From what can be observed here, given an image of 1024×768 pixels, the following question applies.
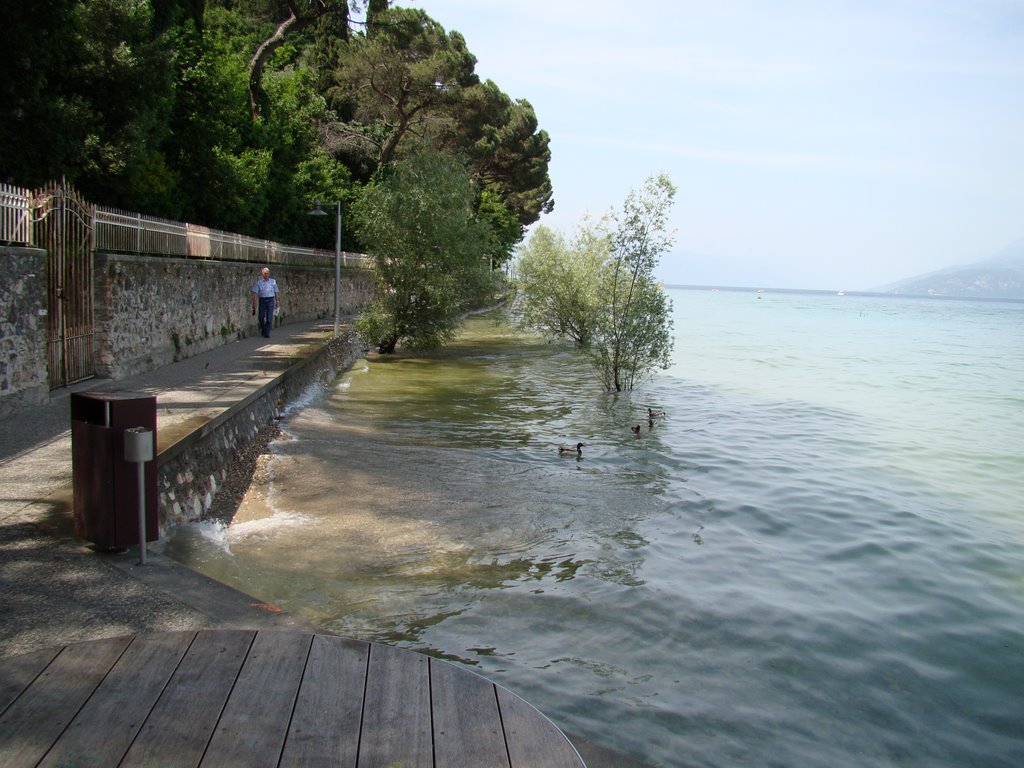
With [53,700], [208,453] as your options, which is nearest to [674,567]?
[208,453]

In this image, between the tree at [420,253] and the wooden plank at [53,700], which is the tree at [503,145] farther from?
the wooden plank at [53,700]

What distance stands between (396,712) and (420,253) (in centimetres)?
2311

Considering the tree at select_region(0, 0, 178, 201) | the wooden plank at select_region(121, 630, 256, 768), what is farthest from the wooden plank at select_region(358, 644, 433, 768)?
the tree at select_region(0, 0, 178, 201)

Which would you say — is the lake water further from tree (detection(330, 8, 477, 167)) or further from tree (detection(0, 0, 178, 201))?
tree (detection(330, 8, 477, 167))

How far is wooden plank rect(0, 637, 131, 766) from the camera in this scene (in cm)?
299

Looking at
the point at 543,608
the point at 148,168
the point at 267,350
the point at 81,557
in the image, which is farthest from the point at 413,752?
the point at 148,168

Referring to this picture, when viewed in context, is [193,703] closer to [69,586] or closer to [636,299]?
[69,586]

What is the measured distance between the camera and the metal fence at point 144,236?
386 inches

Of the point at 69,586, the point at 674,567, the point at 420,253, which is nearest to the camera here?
the point at 69,586

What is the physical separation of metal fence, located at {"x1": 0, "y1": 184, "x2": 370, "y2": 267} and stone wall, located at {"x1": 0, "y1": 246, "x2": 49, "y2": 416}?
352mm

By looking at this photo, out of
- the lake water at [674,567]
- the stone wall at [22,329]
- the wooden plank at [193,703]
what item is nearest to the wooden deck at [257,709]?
the wooden plank at [193,703]

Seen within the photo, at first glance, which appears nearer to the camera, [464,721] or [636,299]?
[464,721]

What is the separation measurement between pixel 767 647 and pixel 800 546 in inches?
124

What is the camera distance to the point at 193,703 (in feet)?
11.0
